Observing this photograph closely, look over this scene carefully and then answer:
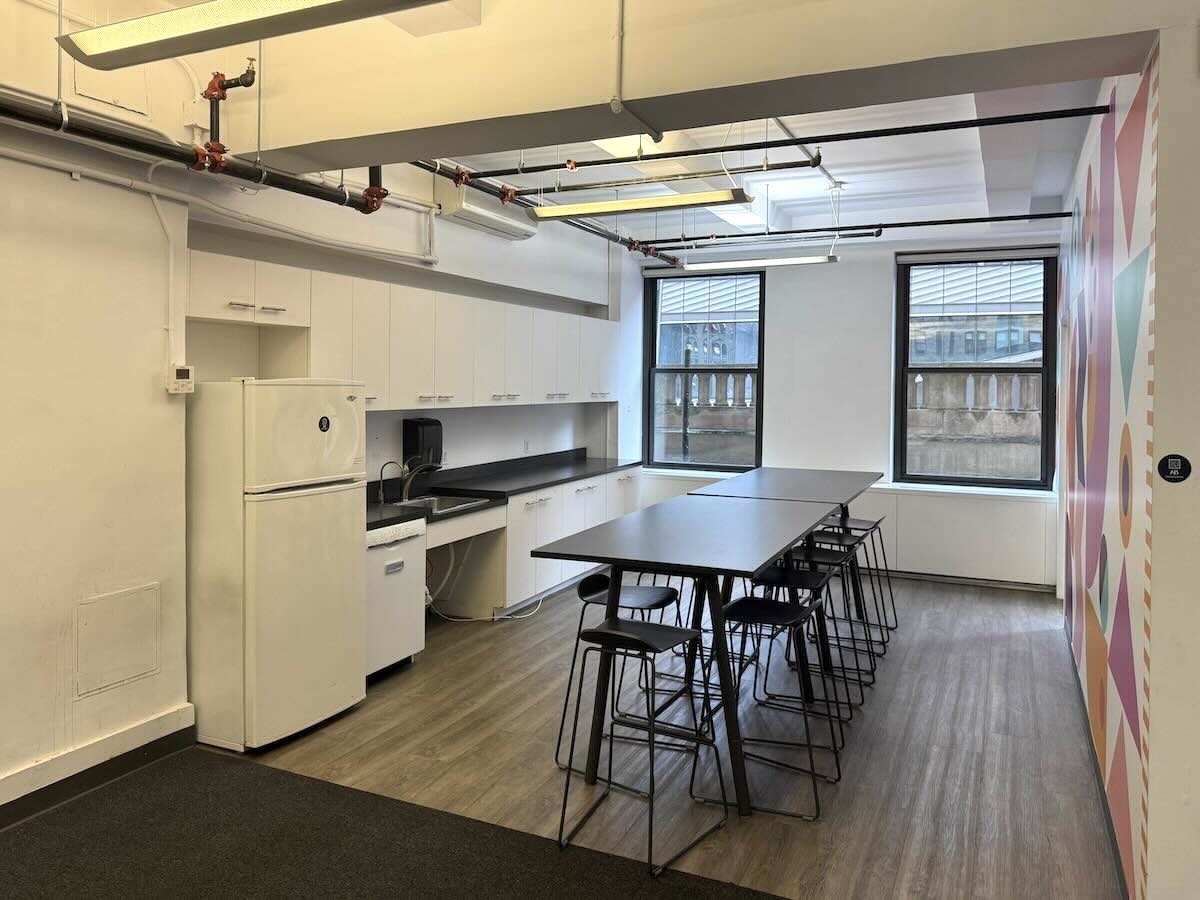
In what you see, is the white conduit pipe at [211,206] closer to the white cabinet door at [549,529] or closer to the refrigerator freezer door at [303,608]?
the refrigerator freezer door at [303,608]

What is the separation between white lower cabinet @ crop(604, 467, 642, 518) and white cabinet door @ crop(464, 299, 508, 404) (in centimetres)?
158

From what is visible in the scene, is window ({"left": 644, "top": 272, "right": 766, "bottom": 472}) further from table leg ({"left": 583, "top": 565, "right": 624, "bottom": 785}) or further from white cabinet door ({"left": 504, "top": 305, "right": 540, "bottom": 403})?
table leg ({"left": 583, "top": 565, "right": 624, "bottom": 785})

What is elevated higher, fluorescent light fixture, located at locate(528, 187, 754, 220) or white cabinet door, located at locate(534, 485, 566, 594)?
fluorescent light fixture, located at locate(528, 187, 754, 220)

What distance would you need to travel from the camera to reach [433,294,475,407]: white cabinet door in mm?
5355

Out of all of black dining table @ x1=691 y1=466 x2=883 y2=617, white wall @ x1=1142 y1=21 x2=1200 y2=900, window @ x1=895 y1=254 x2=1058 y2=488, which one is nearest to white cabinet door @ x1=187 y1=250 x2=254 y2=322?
black dining table @ x1=691 y1=466 x2=883 y2=617

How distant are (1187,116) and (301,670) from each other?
3.75 meters

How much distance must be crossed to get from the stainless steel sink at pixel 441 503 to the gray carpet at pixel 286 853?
6.25ft

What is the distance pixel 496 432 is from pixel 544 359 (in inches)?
26.1

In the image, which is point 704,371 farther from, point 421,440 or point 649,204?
point 649,204

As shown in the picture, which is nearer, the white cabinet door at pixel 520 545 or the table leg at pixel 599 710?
the table leg at pixel 599 710

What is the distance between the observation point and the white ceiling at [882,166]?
4.36 m

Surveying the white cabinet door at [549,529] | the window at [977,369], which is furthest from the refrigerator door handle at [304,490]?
the window at [977,369]

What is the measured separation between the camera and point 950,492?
695cm

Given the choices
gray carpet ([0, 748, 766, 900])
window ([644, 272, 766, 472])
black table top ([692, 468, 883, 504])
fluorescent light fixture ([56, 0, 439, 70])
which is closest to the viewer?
fluorescent light fixture ([56, 0, 439, 70])
